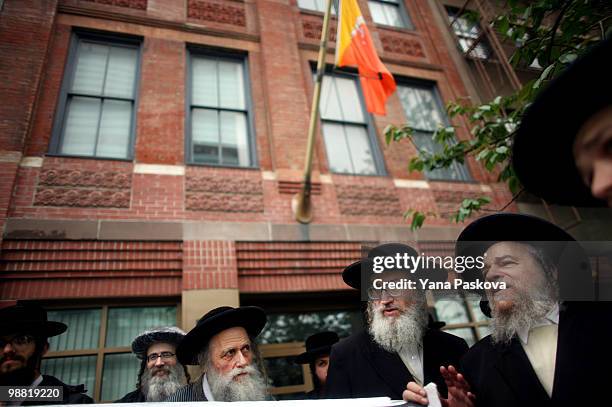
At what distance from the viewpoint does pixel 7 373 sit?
7.34 ft

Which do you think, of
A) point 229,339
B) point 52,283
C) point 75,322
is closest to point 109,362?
point 75,322

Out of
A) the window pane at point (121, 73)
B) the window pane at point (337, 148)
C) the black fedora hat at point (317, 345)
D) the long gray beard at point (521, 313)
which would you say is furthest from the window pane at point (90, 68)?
the long gray beard at point (521, 313)

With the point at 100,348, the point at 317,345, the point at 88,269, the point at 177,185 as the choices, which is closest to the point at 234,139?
the point at 177,185

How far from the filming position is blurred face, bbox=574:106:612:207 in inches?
38.1

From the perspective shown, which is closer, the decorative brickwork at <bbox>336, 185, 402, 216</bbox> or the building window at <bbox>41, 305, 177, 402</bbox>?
the building window at <bbox>41, 305, 177, 402</bbox>

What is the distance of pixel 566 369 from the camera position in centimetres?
124

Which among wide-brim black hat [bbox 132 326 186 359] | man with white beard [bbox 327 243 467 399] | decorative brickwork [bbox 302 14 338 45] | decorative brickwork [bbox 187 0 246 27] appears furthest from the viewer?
decorative brickwork [bbox 302 14 338 45]

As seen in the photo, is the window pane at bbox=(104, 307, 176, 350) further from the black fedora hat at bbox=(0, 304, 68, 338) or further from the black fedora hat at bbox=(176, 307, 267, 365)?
the black fedora hat at bbox=(176, 307, 267, 365)

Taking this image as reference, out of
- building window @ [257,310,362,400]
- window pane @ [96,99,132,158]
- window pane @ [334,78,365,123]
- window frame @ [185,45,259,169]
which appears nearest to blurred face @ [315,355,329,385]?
building window @ [257,310,362,400]

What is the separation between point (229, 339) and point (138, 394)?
1153mm

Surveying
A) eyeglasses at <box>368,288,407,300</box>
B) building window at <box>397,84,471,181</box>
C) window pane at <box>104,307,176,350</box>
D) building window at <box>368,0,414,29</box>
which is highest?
building window at <box>368,0,414,29</box>

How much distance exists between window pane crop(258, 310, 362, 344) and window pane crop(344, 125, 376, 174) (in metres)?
2.57

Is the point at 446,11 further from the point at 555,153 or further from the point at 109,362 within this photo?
the point at 109,362

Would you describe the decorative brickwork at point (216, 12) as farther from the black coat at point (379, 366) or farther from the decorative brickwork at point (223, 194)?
the black coat at point (379, 366)
